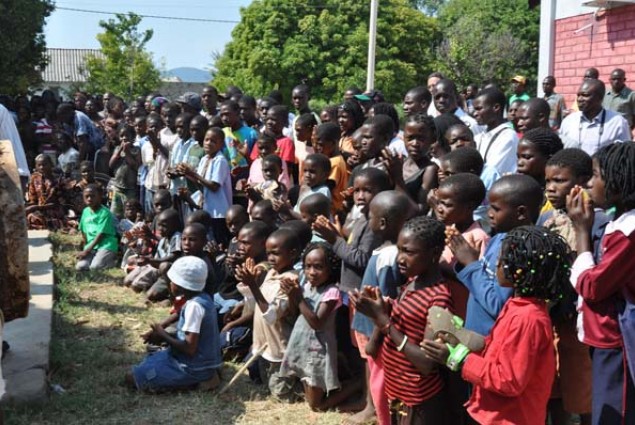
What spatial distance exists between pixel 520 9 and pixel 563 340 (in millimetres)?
38636

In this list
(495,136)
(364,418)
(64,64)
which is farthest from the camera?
(64,64)

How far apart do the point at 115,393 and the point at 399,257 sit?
244cm

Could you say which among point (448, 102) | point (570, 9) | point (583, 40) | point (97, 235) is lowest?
point (97, 235)

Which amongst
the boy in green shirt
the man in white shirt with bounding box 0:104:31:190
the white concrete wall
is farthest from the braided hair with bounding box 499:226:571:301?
the white concrete wall

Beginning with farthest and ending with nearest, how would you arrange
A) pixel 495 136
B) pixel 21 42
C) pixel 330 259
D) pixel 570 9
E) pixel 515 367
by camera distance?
pixel 21 42 → pixel 570 9 → pixel 495 136 → pixel 330 259 → pixel 515 367

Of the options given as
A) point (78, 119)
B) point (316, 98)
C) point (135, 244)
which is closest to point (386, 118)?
point (135, 244)

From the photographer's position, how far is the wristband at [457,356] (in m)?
3.03

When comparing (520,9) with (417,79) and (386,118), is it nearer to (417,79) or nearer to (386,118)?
(417,79)

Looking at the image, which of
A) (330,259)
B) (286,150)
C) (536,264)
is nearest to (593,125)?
(286,150)

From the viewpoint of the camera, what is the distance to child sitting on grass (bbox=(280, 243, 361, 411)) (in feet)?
15.4

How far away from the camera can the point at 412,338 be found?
3.55 m

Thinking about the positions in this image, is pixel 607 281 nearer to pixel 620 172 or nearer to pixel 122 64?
pixel 620 172

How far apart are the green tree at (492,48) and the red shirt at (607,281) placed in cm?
2565

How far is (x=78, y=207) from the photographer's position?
33.8 ft
